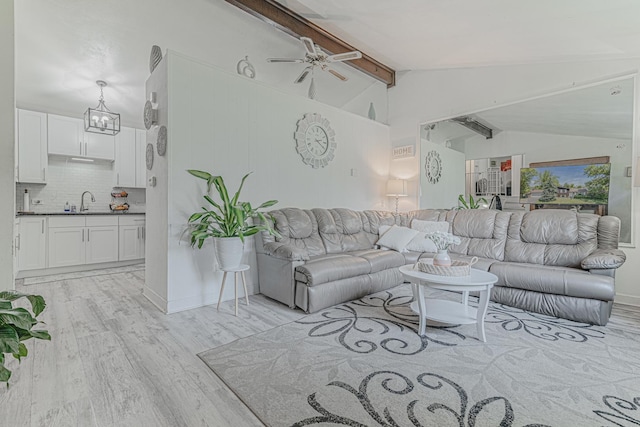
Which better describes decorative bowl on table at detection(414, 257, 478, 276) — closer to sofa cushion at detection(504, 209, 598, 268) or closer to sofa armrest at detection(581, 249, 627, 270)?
sofa armrest at detection(581, 249, 627, 270)

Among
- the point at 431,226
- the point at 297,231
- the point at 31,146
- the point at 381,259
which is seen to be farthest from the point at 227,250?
the point at 31,146

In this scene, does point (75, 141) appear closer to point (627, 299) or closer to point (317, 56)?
point (317, 56)

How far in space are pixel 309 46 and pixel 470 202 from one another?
331 cm

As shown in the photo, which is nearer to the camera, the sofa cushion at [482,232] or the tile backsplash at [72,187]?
the sofa cushion at [482,232]

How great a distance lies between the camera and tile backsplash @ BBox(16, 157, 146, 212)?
5027mm

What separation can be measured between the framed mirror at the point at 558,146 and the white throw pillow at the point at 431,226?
79 centimetres

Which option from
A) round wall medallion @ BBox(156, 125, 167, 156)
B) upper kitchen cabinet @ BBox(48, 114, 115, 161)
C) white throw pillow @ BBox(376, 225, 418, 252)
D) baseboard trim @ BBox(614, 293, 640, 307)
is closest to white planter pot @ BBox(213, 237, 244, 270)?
round wall medallion @ BBox(156, 125, 167, 156)

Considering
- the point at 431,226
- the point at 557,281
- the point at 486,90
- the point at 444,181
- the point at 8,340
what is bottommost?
the point at 557,281

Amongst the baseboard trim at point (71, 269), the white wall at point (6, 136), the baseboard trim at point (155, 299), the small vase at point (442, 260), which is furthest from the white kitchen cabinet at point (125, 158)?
the small vase at point (442, 260)

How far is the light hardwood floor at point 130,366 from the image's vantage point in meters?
1.56

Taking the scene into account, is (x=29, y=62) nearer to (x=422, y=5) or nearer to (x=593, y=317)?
(x=422, y=5)

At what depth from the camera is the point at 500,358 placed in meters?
2.13

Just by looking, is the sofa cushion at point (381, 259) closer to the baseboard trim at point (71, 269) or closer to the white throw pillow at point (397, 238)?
A: the white throw pillow at point (397, 238)

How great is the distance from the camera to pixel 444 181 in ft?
17.1
